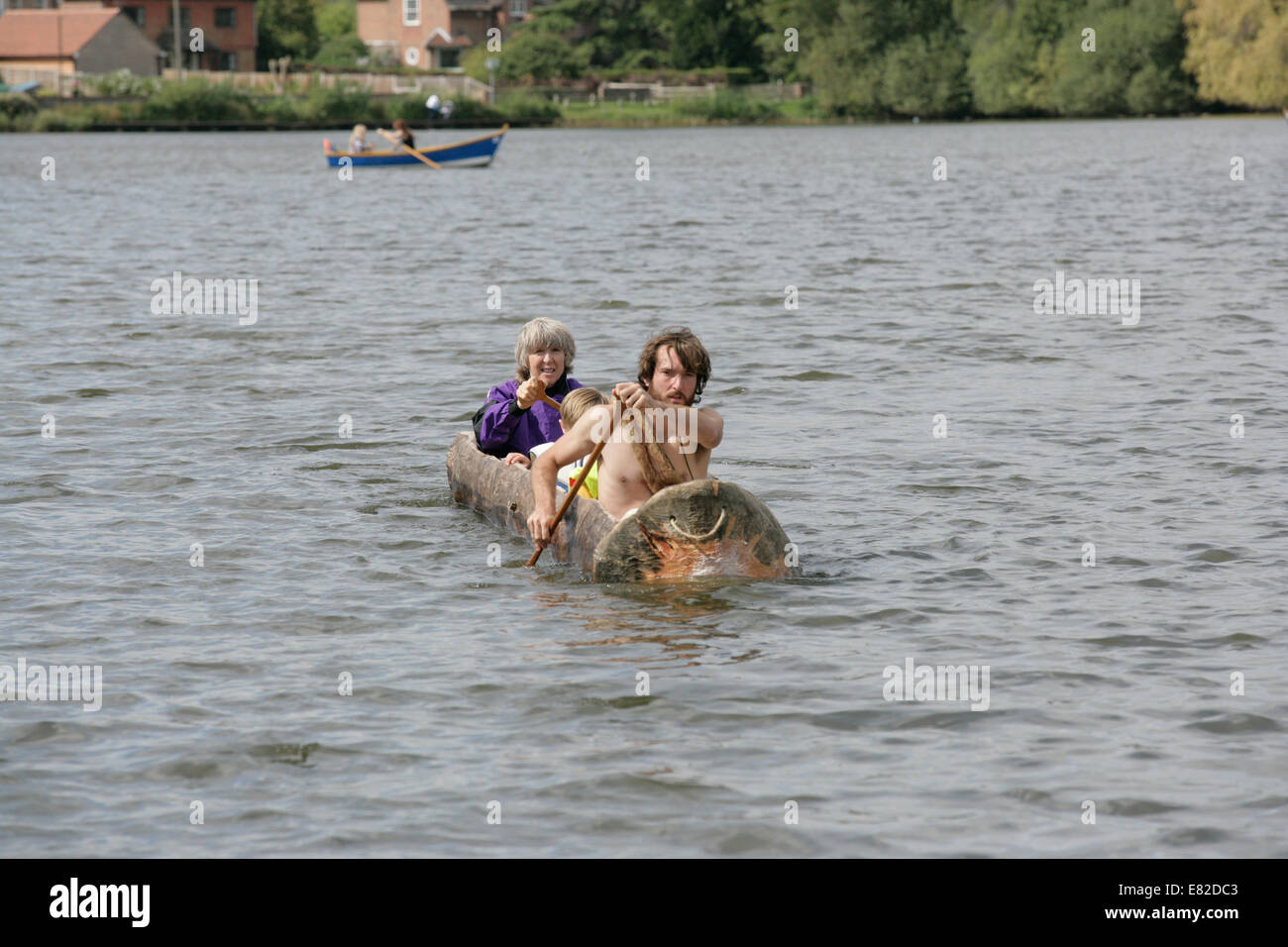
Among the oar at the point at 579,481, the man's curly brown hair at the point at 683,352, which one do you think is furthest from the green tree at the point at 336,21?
the man's curly brown hair at the point at 683,352

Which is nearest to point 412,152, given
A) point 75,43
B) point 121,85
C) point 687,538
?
point 121,85

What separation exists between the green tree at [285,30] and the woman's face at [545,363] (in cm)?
9980

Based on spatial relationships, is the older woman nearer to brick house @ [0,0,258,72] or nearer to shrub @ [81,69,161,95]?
shrub @ [81,69,161,95]

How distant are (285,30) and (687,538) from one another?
10596 centimetres

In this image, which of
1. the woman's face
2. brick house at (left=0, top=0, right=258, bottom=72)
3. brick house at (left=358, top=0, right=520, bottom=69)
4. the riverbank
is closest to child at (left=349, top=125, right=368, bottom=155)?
the riverbank

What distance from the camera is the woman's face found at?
9.09m

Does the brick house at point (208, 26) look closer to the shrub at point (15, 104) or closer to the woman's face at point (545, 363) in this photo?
the shrub at point (15, 104)

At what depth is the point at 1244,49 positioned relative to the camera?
236 ft

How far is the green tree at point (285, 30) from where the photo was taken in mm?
105125

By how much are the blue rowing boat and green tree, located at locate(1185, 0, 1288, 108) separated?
34.3 metres

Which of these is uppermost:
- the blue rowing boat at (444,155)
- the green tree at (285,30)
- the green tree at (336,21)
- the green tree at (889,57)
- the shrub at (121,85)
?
the green tree at (336,21)

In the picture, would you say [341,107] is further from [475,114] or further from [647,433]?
[647,433]

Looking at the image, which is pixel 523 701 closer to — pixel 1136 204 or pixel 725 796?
pixel 725 796

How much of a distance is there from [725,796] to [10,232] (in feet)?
91.9
